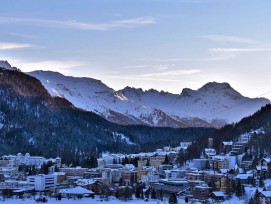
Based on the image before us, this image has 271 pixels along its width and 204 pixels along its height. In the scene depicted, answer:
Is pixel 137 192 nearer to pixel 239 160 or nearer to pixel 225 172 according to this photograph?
pixel 225 172

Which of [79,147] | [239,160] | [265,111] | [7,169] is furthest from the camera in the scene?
[79,147]

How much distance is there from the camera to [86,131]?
185125 millimetres

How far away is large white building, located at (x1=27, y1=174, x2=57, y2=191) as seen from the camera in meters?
98.5

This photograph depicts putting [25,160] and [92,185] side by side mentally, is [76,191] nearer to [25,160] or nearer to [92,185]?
[92,185]

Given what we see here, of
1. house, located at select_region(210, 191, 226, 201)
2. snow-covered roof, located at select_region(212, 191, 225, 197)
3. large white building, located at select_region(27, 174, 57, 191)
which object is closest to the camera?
house, located at select_region(210, 191, 226, 201)

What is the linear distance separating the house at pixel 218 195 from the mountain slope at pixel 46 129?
59.6 metres

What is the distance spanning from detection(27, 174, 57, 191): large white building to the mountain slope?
40.3 metres

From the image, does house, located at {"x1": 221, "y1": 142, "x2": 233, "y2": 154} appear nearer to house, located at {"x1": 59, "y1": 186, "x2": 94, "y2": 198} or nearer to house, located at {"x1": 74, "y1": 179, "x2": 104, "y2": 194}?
house, located at {"x1": 74, "y1": 179, "x2": 104, "y2": 194}

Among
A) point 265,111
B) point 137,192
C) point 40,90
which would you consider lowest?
point 137,192

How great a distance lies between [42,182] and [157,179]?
17.8 m

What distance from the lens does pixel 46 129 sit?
17025cm

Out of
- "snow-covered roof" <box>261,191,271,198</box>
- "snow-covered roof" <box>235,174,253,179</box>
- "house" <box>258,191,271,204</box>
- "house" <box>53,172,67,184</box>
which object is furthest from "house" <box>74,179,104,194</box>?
"house" <box>258,191,271,204</box>

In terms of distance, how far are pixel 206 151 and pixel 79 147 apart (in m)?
52.1

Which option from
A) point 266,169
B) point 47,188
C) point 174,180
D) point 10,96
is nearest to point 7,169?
point 47,188
